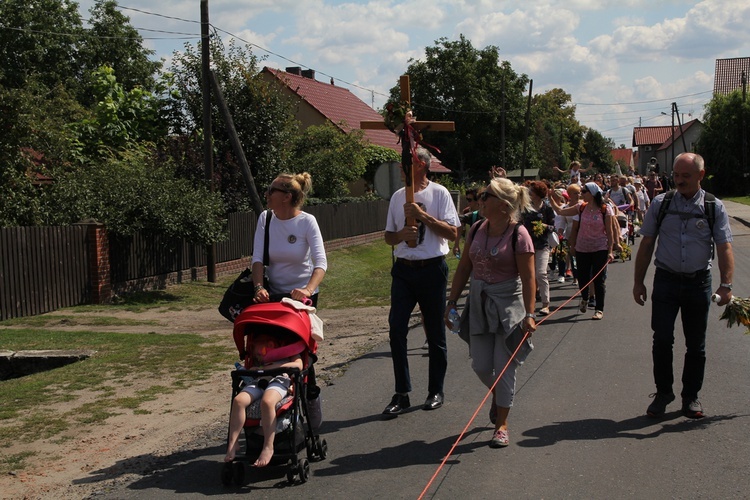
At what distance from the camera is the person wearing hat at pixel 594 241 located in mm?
11969

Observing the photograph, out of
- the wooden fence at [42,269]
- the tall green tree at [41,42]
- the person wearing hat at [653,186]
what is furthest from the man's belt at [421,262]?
the tall green tree at [41,42]

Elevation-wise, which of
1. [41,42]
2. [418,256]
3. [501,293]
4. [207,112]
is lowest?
[501,293]

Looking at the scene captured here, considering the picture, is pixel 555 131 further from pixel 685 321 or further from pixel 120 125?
pixel 685 321

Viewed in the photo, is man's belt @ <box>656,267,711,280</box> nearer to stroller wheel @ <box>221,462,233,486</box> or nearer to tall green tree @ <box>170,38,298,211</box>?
stroller wheel @ <box>221,462,233,486</box>

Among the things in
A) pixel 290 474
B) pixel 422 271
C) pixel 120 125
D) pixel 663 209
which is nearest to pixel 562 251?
pixel 663 209

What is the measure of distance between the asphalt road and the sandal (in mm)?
69

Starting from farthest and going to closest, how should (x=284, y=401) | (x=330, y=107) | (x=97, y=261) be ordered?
(x=330, y=107) < (x=97, y=261) < (x=284, y=401)

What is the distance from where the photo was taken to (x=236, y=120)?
80.5 feet

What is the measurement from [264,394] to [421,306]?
203cm

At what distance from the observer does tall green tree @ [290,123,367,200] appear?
103 feet

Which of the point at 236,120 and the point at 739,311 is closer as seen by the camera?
the point at 739,311

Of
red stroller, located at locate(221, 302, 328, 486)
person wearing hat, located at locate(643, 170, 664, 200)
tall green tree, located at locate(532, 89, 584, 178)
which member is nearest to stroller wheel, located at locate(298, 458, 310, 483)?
red stroller, located at locate(221, 302, 328, 486)

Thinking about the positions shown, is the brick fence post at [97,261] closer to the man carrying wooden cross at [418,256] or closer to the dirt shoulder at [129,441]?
the dirt shoulder at [129,441]

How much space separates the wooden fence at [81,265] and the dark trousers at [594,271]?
373 inches
